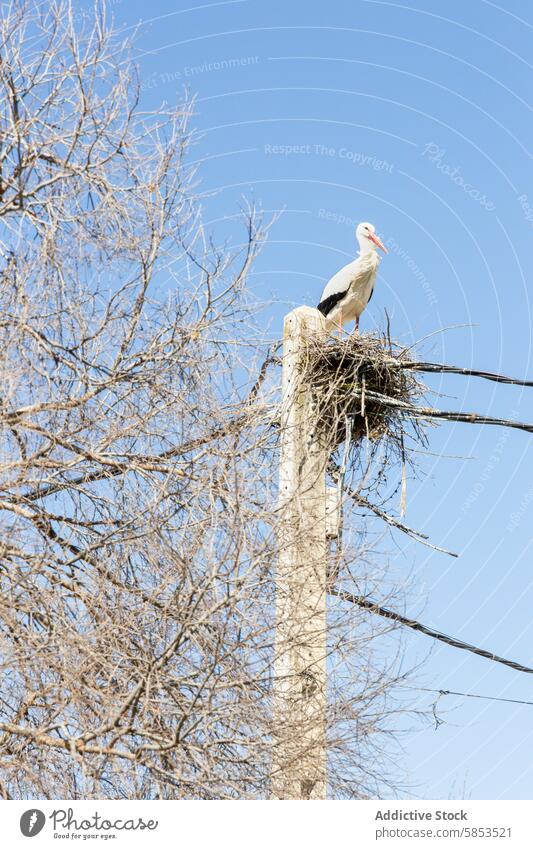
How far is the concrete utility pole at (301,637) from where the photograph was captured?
6.62 meters

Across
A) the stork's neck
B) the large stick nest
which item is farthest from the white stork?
the large stick nest

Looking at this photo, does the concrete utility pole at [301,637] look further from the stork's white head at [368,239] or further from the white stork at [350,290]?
the stork's white head at [368,239]

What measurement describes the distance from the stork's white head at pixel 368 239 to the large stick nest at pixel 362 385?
2672 mm

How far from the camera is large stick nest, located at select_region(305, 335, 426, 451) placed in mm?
9047

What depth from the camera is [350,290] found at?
37.6ft

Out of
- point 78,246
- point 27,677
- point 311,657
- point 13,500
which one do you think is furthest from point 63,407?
point 311,657

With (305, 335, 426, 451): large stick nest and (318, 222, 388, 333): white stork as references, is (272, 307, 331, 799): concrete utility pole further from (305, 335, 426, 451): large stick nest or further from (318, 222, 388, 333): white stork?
(318, 222, 388, 333): white stork

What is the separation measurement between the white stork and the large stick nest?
1.70 m

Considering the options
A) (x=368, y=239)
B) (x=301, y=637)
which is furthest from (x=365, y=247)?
(x=301, y=637)

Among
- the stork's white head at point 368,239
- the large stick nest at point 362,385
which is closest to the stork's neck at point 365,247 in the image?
the stork's white head at point 368,239
